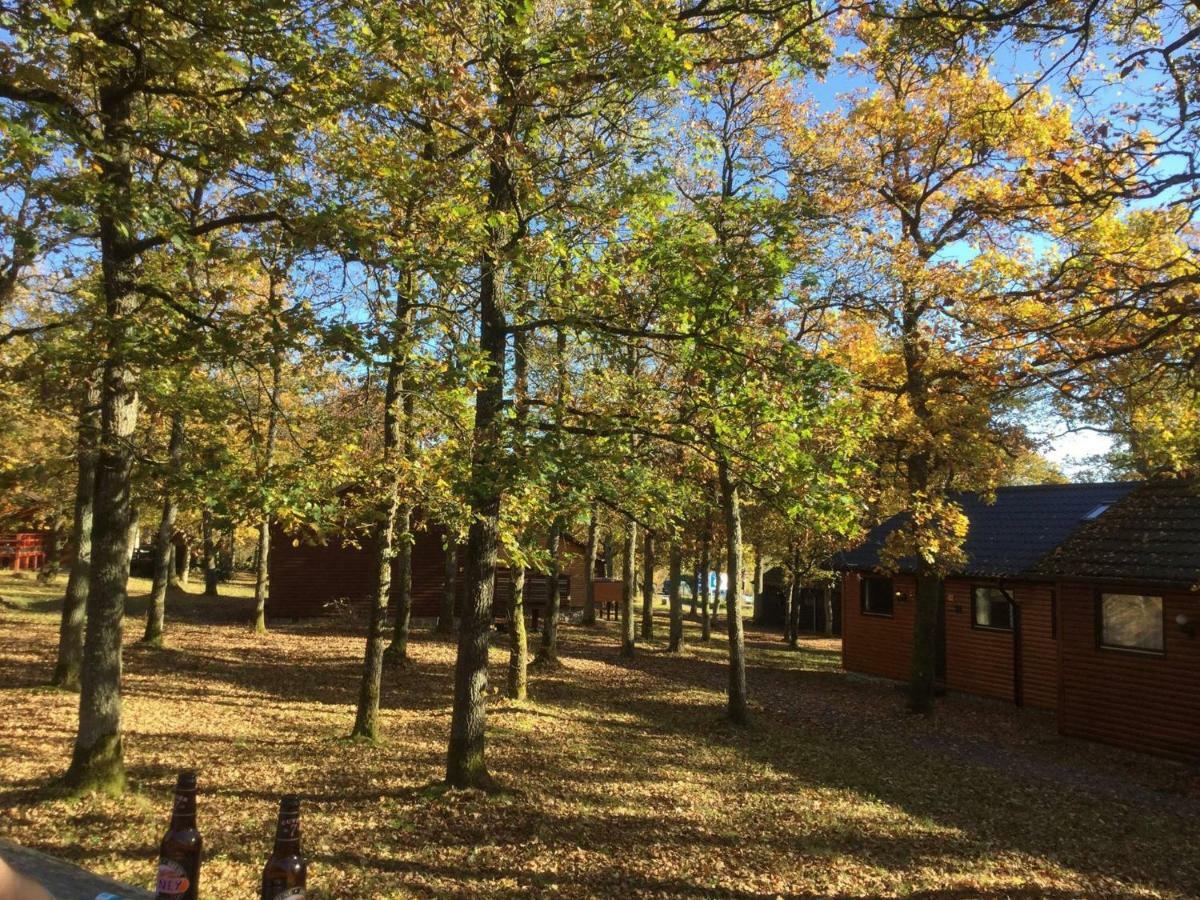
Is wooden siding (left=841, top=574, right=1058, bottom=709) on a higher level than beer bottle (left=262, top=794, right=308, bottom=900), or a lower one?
lower

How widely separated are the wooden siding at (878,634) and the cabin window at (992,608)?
1492 mm

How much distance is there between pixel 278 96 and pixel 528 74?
2635 millimetres

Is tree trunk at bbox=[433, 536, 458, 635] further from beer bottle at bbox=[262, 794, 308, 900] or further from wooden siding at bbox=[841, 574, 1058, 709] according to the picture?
beer bottle at bbox=[262, 794, 308, 900]

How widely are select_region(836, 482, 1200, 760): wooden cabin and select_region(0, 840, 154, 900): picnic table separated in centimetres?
1063

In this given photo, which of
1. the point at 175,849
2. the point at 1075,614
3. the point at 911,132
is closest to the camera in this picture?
the point at 175,849

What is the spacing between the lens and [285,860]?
2.04m

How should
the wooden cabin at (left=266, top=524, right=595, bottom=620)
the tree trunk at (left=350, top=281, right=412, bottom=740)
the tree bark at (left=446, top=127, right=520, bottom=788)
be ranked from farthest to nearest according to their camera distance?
the wooden cabin at (left=266, top=524, right=595, bottom=620) < the tree trunk at (left=350, top=281, right=412, bottom=740) < the tree bark at (left=446, top=127, right=520, bottom=788)

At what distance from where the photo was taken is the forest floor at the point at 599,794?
20.5 feet

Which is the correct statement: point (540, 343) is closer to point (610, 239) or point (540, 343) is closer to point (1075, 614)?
point (610, 239)

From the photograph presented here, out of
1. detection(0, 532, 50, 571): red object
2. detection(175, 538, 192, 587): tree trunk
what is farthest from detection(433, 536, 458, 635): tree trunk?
detection(0, 532, 50, 571): red object

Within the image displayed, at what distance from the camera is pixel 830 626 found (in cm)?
3744

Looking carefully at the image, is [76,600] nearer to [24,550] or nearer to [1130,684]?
[1130,684]

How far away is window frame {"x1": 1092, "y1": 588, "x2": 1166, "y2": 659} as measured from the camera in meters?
13.0

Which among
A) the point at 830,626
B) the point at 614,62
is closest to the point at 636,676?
the point at 614,62
